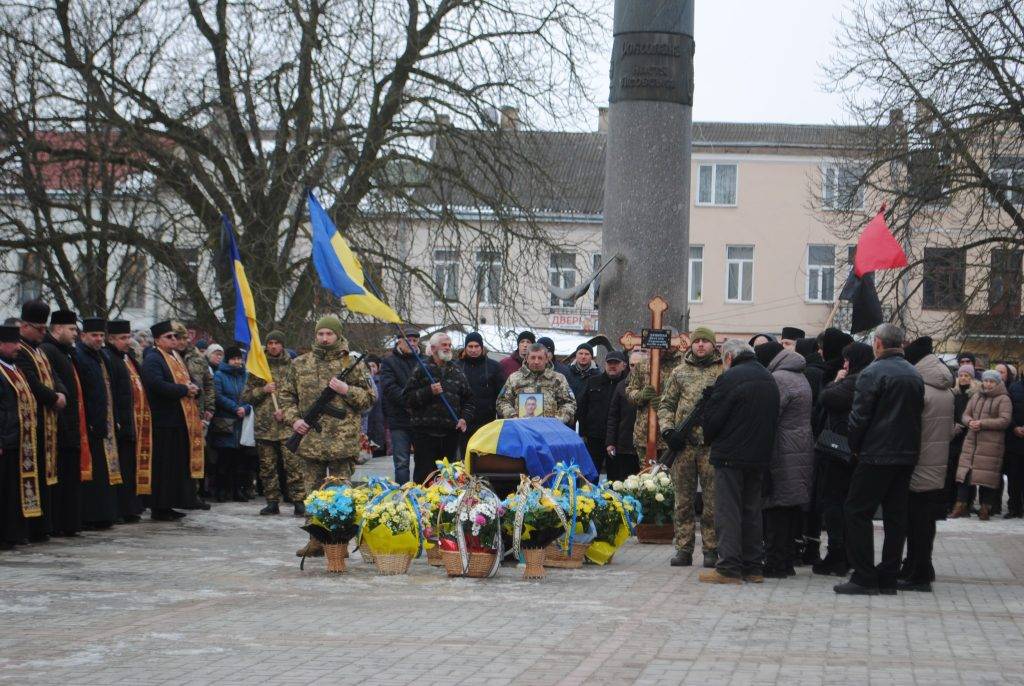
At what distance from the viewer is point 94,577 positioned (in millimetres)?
11133

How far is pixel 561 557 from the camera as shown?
1212 centimetres

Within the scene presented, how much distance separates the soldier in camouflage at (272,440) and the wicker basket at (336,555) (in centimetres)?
461

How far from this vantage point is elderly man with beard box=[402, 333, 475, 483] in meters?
14.9

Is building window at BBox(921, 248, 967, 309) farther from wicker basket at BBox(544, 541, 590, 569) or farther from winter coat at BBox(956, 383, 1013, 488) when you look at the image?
wicker basket at BBox(544, 541, 590, 569)

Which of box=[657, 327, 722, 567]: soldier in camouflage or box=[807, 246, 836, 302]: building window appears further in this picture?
box=[807, 246, 836, 302]: building window

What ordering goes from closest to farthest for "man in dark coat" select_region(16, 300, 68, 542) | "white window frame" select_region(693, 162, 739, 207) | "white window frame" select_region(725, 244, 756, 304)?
"man in dark coat" select_region(16, 300, 68, 542) < "white window frame" select_region(693, 162, 739, 207) < "white window frame" select_region(725, 244, 756, 304)

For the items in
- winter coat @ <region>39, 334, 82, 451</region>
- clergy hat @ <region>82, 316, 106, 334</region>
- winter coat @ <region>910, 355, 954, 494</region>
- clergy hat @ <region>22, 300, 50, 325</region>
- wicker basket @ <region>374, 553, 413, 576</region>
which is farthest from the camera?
clergy hat @ <region>82, 316, 106, 334</region>

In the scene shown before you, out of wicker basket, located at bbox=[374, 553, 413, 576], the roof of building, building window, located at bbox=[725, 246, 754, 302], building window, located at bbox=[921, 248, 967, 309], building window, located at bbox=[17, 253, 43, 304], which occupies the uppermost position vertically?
building window, located at bbox=[725, 246, 754, 302]

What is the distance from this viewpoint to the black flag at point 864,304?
14.0 meters

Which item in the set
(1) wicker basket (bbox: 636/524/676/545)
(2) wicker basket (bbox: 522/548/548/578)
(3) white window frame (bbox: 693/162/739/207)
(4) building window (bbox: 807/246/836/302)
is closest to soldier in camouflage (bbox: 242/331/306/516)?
(1) wicker basket (bbox: 636/524/676/545)

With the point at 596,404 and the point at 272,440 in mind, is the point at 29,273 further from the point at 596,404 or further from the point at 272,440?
the point at 596,404

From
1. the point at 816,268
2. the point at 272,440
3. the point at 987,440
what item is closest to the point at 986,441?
the point at 987,440

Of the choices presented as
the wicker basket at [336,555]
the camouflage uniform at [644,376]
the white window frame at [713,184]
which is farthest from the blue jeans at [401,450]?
the white window frame at [713,184]

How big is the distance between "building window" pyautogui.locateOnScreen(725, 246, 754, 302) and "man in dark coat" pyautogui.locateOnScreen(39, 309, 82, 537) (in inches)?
1576
